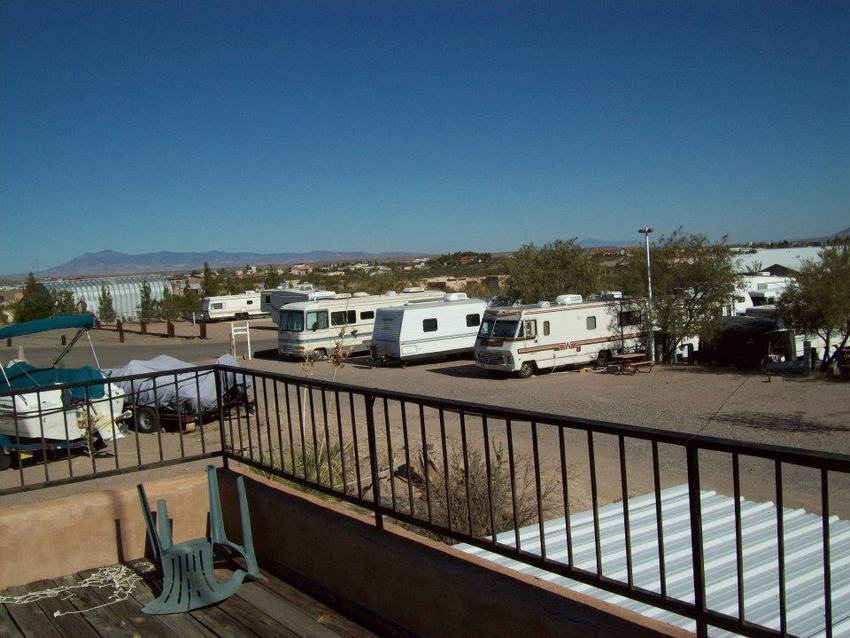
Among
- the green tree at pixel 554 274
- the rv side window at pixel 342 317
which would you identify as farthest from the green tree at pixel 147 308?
the green tree at pixel 554 274

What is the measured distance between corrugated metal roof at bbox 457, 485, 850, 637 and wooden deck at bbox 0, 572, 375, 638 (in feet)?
4.66

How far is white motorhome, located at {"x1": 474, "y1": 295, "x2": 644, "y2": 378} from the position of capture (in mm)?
25094

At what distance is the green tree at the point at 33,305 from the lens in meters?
39.7

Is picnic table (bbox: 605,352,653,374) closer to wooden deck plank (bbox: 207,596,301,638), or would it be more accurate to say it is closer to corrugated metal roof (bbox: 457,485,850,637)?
corrugated metal roof (bbox: 457,485,850,637)

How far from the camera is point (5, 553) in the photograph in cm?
450

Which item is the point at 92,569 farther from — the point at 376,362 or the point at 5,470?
the point at 376,362

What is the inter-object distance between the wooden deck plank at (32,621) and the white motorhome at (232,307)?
157 feet

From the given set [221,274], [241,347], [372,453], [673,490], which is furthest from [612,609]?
[221,274]

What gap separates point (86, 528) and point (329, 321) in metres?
26.6

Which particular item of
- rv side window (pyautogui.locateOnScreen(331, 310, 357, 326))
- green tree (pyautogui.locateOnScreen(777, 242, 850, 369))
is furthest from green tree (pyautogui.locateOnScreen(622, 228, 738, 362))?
rv side window (pyautogui.locateOnScreen(331, 310, 357, 326))

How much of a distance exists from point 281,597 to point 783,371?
974 inches

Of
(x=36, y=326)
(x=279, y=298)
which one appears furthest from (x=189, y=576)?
(x=279, y=298)

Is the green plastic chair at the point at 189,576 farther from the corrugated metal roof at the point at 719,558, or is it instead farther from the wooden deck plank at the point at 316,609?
the corrugated metal roof at the point at 719,558

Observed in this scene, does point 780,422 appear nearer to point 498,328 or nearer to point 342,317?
point 498,328
